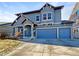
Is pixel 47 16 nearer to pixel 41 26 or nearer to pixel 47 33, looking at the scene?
pixel 41 26

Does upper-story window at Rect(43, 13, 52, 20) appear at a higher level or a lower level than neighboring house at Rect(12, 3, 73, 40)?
higher

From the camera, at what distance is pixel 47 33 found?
28.1 feet

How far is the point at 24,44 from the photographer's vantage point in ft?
27.5

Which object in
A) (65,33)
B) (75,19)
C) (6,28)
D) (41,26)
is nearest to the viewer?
(65,33)

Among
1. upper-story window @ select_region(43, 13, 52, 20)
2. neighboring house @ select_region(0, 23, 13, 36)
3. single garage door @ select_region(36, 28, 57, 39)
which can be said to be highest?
upper-story window @ select_region(43, 13, 52, 20)

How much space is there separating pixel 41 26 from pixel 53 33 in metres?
0.90

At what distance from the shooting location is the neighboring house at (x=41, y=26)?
27.8 ft

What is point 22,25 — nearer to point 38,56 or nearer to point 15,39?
point 15,39

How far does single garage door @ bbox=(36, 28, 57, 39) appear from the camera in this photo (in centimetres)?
846

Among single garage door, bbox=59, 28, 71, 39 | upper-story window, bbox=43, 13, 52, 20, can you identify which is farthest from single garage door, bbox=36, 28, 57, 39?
upper-story window, bbox=43, 13, 52, 20

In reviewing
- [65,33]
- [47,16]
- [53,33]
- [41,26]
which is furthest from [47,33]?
[47,16]

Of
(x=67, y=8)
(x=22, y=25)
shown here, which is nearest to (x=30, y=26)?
(x=22, y=25)

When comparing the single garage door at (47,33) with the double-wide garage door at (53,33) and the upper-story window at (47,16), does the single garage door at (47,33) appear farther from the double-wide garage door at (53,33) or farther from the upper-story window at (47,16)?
the upper-story window at (47,16)

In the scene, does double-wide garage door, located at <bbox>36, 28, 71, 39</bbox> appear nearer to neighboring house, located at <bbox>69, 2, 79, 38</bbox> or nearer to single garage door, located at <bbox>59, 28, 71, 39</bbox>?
single garage door, located at <bbox>59, 28, 71, 39</bbox>
